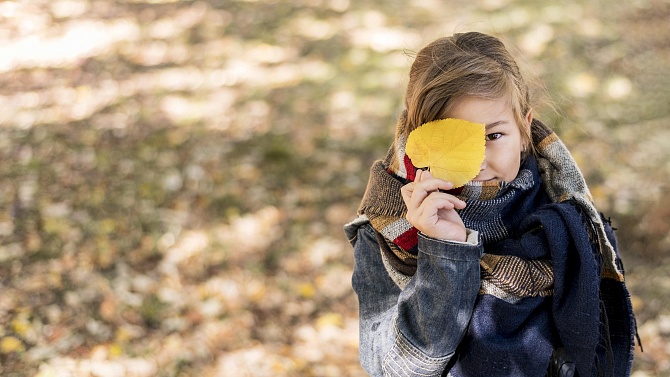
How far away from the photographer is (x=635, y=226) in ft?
13.2

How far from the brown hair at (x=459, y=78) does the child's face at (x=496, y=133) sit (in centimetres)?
2

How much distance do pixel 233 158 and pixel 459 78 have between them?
11.8 ft

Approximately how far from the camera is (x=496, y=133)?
146 cm

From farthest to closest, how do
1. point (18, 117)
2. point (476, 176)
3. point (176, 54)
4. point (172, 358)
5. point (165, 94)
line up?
point (176, 54)
point (165, 94)
point (18, 117)
point (172, 358)
point (476, 176)

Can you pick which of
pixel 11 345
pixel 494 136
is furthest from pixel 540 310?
pixel 11 345

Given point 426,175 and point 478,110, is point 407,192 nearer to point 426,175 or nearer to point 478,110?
point 426,175

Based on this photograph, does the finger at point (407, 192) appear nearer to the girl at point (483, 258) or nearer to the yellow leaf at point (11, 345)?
the girl at point (483, 258)

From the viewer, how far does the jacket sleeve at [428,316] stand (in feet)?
4.45

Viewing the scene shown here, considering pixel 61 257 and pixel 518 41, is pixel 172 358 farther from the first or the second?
pixel 518 41

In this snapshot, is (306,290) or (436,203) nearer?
(436,203)

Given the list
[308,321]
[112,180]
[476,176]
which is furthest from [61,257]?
[476,176]

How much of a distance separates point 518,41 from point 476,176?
5.62 meters

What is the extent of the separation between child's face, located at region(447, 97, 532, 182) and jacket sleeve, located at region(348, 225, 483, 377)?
0.72 ft

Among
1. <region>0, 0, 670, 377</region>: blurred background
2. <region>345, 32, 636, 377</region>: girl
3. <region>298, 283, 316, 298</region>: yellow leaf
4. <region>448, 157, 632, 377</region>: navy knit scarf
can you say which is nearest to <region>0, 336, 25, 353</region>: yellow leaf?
<region>0, 0, 670, 377</region>: blurred background
